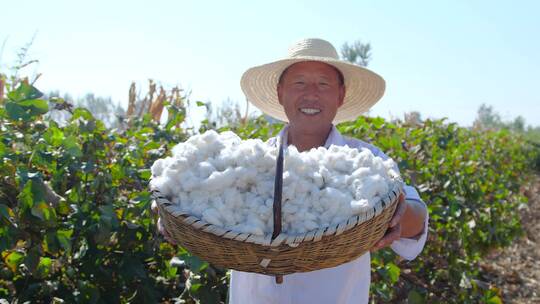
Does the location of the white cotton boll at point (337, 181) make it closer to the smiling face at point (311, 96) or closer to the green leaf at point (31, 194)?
the smiling face at point (311, 96)

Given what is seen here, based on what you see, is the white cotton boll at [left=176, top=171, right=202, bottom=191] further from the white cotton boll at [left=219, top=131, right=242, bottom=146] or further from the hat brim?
the hat brim

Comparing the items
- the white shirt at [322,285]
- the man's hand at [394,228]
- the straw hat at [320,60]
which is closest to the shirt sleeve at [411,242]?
the white shirt at [322,285]

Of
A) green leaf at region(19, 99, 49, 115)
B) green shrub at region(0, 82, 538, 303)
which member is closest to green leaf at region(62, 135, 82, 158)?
green shrub at region(0, 82, 538, 303)

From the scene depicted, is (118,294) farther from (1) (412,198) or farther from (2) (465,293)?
(2) (465,293)

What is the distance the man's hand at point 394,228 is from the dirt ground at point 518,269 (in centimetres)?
311

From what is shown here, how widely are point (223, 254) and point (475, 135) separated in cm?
713

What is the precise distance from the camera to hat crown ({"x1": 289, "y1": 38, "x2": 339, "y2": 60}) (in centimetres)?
172

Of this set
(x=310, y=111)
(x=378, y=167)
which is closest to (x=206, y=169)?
(x=378, y=167)

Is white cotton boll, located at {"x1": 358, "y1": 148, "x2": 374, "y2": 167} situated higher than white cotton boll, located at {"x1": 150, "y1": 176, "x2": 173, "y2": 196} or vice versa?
white cotton boll, located at {"x1": 358, "y1": 148, "x2": 374, "y2": 167}

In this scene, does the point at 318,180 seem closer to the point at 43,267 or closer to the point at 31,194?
the point at 31,194

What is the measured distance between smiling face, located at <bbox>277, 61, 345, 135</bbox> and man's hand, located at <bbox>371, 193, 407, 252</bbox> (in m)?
0.44

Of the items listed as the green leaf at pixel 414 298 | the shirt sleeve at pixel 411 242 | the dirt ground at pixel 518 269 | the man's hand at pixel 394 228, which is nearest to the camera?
the man's hand at pixel 394 228

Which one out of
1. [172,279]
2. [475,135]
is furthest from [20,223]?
[475,135]

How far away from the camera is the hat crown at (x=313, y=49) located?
1718mm
